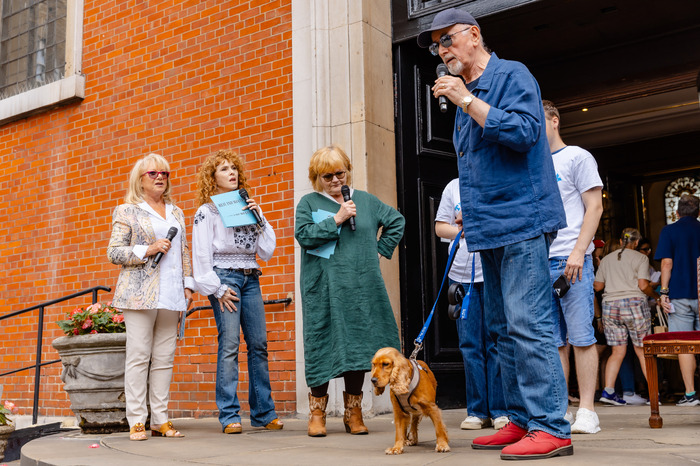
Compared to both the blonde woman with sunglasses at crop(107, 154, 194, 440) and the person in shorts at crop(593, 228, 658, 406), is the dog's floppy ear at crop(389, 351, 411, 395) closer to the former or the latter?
the blonde woman with sunglasses at crop(107, 154, 194, 440)

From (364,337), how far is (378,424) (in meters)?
1.07

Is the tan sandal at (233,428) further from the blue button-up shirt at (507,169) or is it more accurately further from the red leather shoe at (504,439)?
the blue button-up shirt at (507,169)

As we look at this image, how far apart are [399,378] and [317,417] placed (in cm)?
124

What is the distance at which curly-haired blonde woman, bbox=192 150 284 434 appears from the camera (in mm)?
4852

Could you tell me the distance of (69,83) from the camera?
8.39 meters

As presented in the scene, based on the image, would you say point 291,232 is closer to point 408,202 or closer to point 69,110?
point 408,202

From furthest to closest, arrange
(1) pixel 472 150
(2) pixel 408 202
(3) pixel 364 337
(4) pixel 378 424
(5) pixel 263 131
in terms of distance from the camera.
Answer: (5) pixel 263 131 < (2) pixel 408 202 < (4) pixel 378 424 < (3) pixel 364 337 < (1) pixel 472 150

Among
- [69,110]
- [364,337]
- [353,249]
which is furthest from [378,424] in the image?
[69,110]

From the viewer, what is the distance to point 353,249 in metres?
4.58

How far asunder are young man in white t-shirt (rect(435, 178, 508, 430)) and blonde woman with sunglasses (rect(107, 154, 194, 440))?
183 centimetres

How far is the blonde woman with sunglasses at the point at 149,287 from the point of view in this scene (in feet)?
15.5

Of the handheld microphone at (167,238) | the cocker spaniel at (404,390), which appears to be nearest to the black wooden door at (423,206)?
the handheld microphone at (167,238)

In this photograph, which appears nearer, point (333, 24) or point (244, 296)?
point (244, 296)

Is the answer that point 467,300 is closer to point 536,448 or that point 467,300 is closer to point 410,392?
point 410,392
